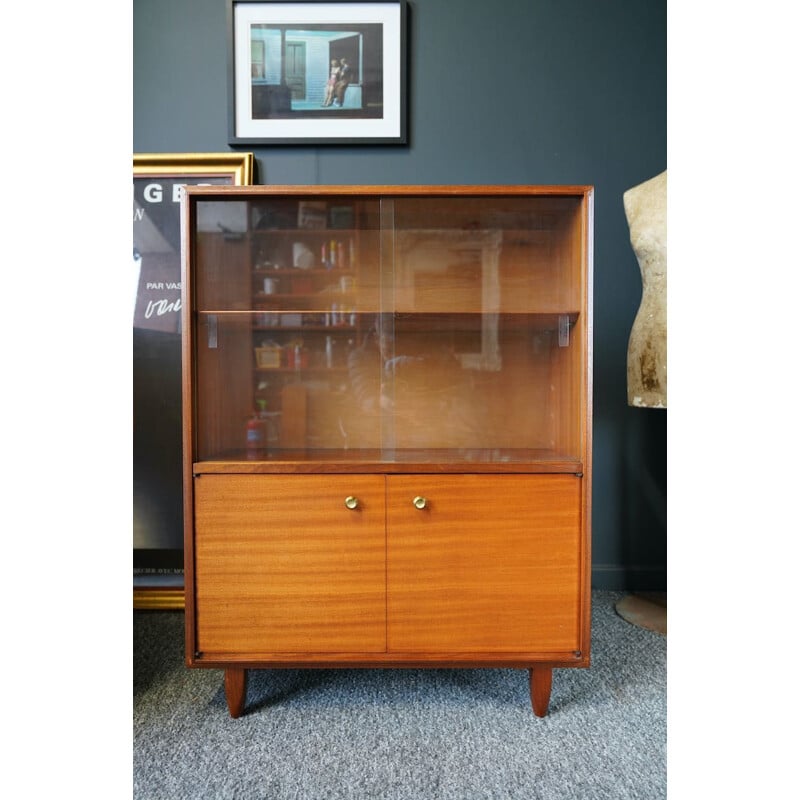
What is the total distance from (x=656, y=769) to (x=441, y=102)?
1.95 metres

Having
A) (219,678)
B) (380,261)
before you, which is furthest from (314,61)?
(219,678)

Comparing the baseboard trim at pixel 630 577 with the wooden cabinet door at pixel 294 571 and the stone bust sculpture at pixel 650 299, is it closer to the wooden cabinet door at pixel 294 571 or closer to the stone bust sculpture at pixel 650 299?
the stone bust sculpture at pixel 650 299

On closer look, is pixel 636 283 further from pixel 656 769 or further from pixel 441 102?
pixel 656 769

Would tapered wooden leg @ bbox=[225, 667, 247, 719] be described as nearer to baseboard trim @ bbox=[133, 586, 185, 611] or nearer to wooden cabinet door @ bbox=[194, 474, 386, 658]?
wooden cabinet door @ bbox=[194, 474, 386, 658]

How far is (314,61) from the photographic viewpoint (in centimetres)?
165

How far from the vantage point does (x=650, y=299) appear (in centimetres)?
145

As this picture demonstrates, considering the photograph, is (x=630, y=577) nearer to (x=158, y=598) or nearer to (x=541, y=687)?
(x=541, y=687)

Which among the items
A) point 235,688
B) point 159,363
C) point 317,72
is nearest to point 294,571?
point 235,688

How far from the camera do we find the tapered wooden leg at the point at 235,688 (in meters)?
1.15

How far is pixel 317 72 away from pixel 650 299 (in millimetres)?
1317

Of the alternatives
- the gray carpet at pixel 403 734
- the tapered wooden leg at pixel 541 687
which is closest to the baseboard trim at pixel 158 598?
the gray carpet at pixel 403 734

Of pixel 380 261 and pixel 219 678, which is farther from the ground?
pixel 380 261

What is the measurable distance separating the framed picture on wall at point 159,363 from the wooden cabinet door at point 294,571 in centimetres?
69
